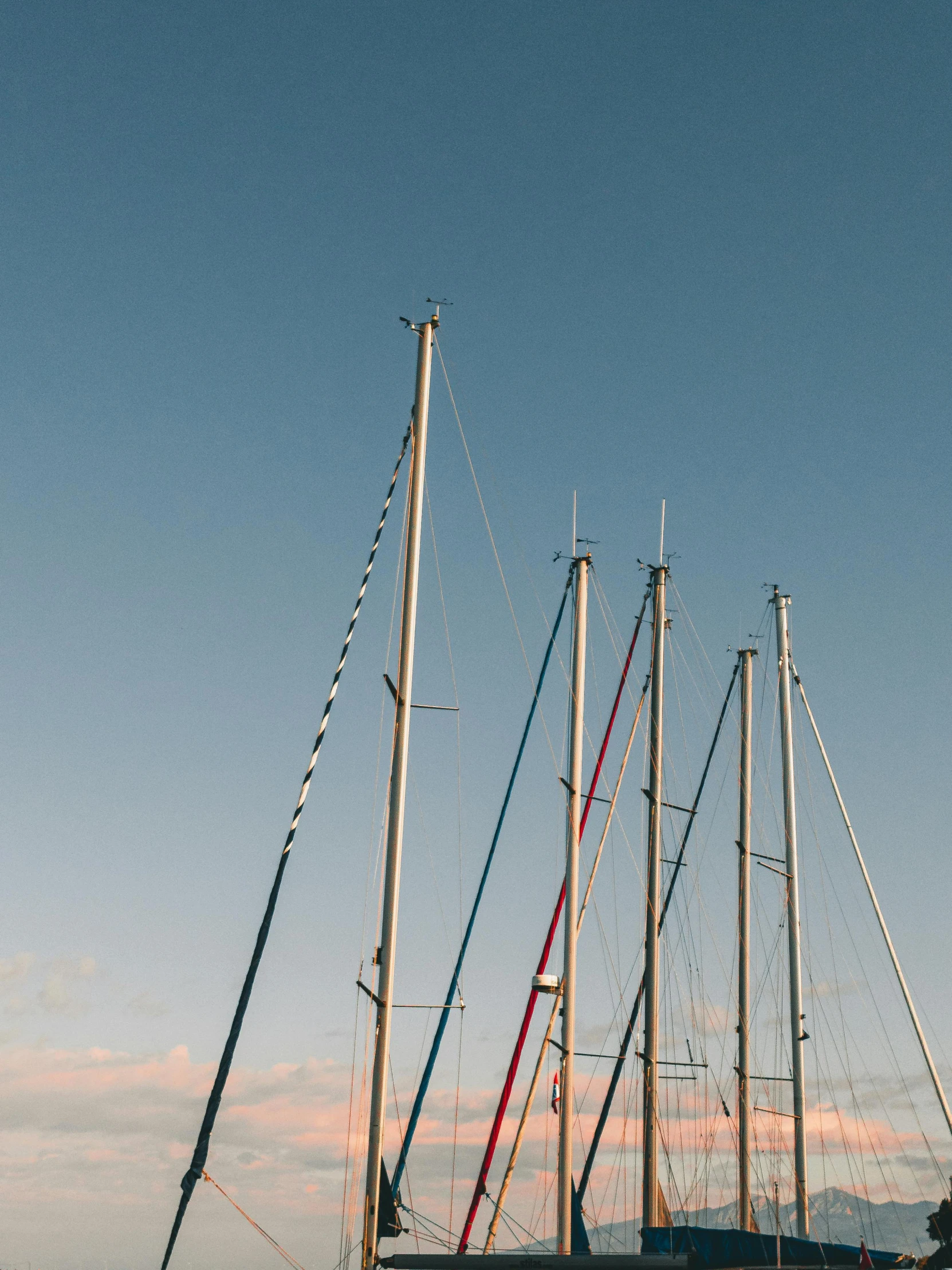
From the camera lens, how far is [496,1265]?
19.4 meters

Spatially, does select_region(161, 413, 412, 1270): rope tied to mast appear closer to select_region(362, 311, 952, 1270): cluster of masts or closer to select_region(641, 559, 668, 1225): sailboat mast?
select_region(362, 311, 952, 1270): cluster of masts

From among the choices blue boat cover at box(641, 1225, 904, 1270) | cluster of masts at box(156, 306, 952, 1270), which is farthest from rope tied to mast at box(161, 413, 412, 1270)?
blue boat cover at box(641, 1225, 904, 1270)

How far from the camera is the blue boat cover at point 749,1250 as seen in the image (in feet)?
83.7

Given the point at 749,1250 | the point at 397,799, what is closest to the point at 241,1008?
the point at 397,799

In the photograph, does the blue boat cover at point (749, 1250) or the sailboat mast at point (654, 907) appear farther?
the sailboat mast at point (654, 907)

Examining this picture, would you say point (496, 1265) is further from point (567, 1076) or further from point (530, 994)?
point (530, 994)

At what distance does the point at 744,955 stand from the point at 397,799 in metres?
17.3

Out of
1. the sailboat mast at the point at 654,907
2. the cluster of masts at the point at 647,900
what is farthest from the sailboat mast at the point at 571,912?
the sailboat mast at the point at 654,907

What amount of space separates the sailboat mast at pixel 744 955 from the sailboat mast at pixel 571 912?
8286 mm

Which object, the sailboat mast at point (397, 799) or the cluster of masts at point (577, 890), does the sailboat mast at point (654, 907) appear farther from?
the sailboat mast at point (397, 799)

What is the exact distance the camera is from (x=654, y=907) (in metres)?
31.8

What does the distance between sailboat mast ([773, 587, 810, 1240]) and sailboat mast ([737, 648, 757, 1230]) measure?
1.11 metres

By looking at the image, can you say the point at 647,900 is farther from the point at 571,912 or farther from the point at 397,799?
the point at 397,799

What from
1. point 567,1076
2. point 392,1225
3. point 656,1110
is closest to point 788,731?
point 656,1110
